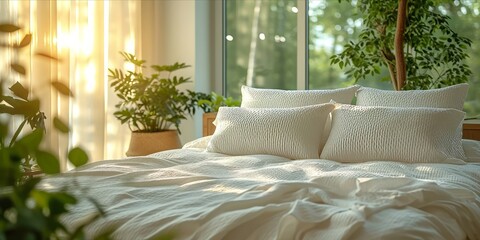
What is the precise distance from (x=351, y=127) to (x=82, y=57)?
7.09ft

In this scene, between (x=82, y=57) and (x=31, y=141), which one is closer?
(x=31, y=141)

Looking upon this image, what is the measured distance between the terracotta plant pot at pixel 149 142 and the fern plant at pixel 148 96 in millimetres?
122

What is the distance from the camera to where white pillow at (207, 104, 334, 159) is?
11.6 feet

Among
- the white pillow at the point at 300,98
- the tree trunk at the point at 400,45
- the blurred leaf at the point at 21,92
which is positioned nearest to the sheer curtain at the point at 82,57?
the white pillow at the point at 300,98

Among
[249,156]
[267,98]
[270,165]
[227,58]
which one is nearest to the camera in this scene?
[270,165]

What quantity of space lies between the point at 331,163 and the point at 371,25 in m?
1.64

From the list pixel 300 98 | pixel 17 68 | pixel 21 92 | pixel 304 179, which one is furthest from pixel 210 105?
pixel 17 68

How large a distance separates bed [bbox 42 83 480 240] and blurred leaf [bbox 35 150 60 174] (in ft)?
1.57

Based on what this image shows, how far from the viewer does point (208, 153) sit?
3680 mm

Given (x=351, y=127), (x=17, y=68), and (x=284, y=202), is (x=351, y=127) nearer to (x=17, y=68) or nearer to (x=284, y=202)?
(x=284, y=202)

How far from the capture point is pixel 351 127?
345cm

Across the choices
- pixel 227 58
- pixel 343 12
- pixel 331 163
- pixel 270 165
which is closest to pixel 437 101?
pixel 331 163

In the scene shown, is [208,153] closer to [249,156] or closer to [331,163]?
[249,156]

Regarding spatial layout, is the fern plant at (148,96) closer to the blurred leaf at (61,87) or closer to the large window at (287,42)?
the large window at (287,42)
